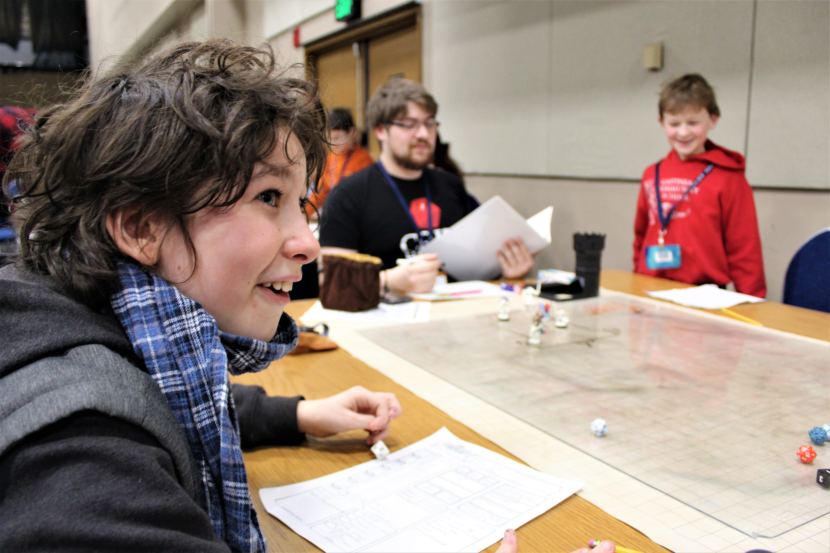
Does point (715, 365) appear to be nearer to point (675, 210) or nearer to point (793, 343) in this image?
point (793, 343)

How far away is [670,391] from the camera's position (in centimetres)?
113

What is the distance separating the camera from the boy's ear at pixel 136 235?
650mm

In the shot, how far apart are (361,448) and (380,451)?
0.05 m

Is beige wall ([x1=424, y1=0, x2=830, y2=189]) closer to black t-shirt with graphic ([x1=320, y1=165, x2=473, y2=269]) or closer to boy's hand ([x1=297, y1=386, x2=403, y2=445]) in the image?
black t-shirt with graphic ([x1=320, y1=165, x2=473, y2=269])

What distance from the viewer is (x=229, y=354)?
2.43ft

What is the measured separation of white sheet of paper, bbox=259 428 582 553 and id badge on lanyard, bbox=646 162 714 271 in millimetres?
1526

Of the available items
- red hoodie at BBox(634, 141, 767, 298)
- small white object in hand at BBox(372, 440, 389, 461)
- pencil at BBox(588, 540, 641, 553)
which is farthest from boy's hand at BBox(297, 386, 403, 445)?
red hoodie at BBox(634, 141, 767, 298)

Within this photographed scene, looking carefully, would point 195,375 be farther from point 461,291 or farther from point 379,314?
point 461,291

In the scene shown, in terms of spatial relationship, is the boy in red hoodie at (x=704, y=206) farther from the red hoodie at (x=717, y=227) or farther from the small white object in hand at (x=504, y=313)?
the small white object in hand at (x=504, y=313)

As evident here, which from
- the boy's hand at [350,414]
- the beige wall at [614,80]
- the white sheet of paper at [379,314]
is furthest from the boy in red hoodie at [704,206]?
the boy's hand at [350,414]

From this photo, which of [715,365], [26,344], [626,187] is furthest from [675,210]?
[26,344]

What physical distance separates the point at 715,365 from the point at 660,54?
7.09ft

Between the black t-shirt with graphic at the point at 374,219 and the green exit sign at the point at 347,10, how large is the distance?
121 inches

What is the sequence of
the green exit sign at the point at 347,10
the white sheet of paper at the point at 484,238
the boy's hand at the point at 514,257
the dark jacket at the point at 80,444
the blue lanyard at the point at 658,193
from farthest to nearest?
1. the green exit sign at the point at 347,10
2. the blue lanyard at the point at 658,193
3. the boy's hand at the point at 514,257
4. the white sheet of paper at the point at 484,238
5. the dark jacket at the point at 80,444
